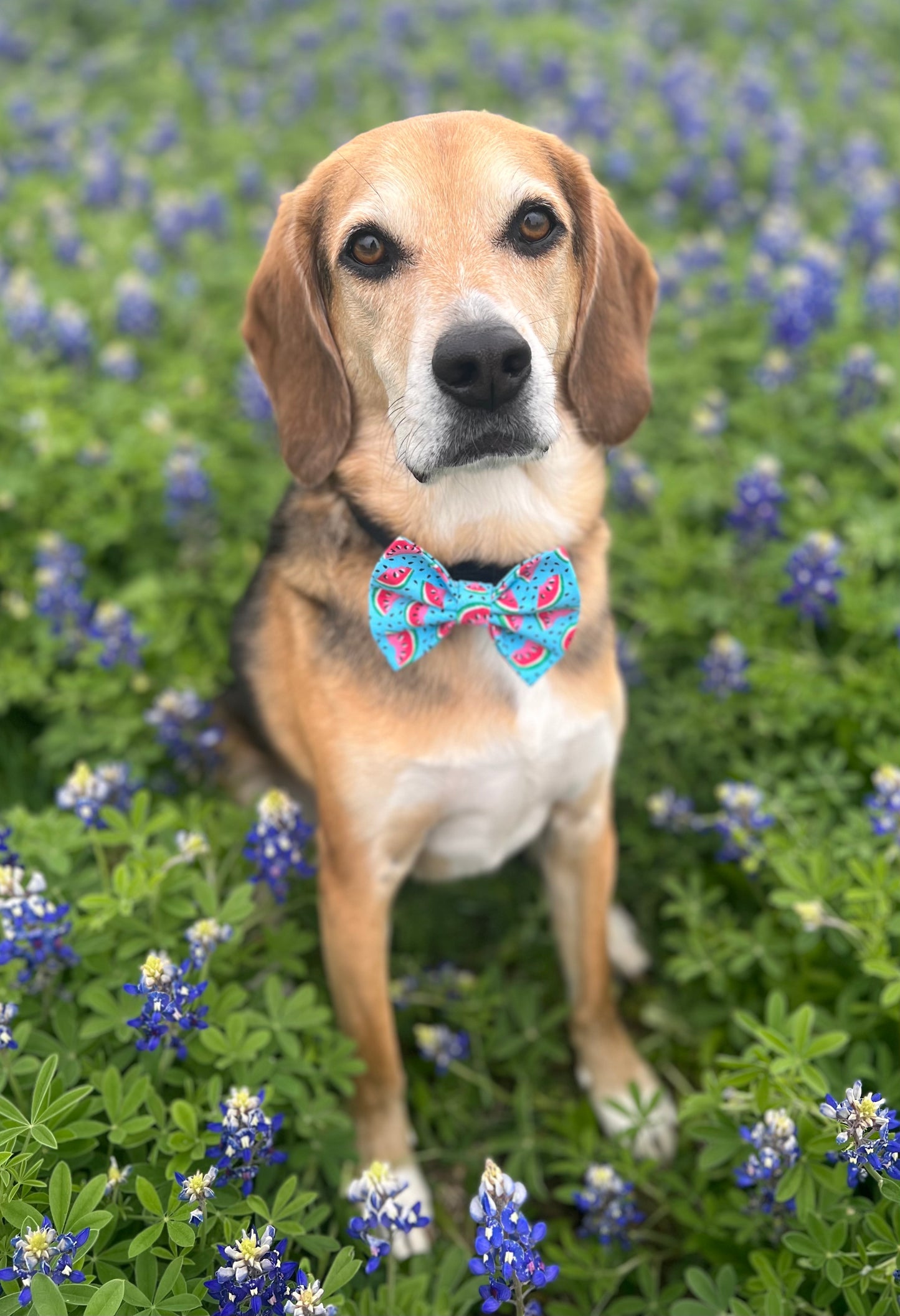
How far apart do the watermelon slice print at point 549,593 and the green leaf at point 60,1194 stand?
5.02 feet

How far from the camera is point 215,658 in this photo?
12.9 feet

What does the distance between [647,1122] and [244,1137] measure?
3.81 ft

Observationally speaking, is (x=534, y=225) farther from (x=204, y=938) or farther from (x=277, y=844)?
(x=204, y=938)

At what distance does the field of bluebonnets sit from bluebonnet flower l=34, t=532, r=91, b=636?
0.02 metres

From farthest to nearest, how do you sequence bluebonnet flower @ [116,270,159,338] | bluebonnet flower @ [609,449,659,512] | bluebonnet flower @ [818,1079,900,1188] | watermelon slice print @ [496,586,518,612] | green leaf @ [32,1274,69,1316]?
bluebonnet flower @ [116,270,159,338], bluebonnet flower @ [609,449,659,512], watermelon slice print @ [496,586,518,612], bluebonnet flower @ [818,1079,900,1188], green leaf @ [32,1274,69,1316]

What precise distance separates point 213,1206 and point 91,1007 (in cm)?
60

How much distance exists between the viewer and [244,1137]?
2.26m

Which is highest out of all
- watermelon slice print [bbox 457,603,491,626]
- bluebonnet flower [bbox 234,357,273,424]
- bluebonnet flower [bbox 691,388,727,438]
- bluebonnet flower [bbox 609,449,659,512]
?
watermelon slice print [bbox 457,603,491,626]

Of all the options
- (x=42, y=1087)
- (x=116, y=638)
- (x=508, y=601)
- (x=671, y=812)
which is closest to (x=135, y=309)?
(x=116, y=638)

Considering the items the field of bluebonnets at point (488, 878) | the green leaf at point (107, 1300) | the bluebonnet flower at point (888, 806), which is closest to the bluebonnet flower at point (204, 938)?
the field of bluebonnets at point (488, 878)

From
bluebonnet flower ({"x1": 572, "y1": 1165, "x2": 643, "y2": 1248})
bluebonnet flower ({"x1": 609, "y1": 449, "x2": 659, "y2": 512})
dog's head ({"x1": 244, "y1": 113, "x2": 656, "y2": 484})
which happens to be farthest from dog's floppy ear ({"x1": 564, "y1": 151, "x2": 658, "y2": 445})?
bluebonnet flower ({"x1": 572, "y1": 1165, "x2": 643, "y2": 1248})

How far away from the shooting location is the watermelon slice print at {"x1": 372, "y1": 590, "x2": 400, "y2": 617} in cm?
255

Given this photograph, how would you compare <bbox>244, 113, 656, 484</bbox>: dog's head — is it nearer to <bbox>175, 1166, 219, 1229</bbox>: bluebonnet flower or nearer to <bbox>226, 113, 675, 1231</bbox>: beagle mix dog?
<bbox>226, 113, 675, 1231</bbox>: beagle mix dog

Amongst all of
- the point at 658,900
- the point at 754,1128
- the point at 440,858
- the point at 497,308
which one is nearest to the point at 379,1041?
the point at 440,858
